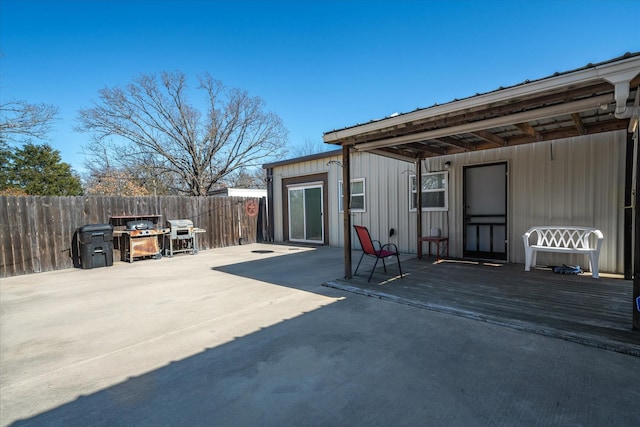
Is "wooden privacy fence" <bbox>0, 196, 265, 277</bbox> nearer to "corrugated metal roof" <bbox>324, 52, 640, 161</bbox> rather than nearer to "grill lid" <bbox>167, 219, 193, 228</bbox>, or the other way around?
"grill lid" <bbox>167, 219, 193, 228</bbox>

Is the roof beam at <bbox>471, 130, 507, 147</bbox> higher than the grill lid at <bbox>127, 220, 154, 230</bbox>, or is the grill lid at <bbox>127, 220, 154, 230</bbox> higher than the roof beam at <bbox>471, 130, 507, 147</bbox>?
the roof beam at <bbox>471, 130, 507, 147</bbox>

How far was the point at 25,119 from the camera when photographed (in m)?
11.1

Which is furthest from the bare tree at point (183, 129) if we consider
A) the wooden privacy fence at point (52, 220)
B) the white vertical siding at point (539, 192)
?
the white vertical siding at point (539, 192)

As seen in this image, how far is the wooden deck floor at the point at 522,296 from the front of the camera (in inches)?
105

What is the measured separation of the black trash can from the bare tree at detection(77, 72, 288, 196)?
11318mm

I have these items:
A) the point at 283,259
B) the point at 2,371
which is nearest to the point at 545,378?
the point at 2,371

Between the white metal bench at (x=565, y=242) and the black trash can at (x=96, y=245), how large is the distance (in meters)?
8.31

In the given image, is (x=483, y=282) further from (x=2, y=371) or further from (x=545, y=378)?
(x=2, y=371)

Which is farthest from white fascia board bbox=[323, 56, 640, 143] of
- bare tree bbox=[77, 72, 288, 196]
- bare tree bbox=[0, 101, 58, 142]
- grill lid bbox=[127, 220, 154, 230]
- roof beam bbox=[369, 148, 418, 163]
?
bare tree bbox=[77, 72, 288, 196]

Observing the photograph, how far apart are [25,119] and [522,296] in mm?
15733

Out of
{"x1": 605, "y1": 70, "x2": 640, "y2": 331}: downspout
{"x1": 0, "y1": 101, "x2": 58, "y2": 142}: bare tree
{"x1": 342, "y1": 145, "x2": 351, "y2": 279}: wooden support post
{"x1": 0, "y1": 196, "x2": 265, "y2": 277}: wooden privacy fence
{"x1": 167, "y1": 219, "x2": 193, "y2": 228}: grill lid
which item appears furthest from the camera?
{"x1": 0, "y1": 101, "x2": 58, "y2": 142}: bare tree

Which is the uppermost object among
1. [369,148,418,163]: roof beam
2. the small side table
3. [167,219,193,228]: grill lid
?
[369,148,418,163]: roof beam

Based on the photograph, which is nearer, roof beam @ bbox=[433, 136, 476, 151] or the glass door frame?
roof beam @ bbox=[433, 136, 476, 151]

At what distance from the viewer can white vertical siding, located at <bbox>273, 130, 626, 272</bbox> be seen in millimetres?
4789
